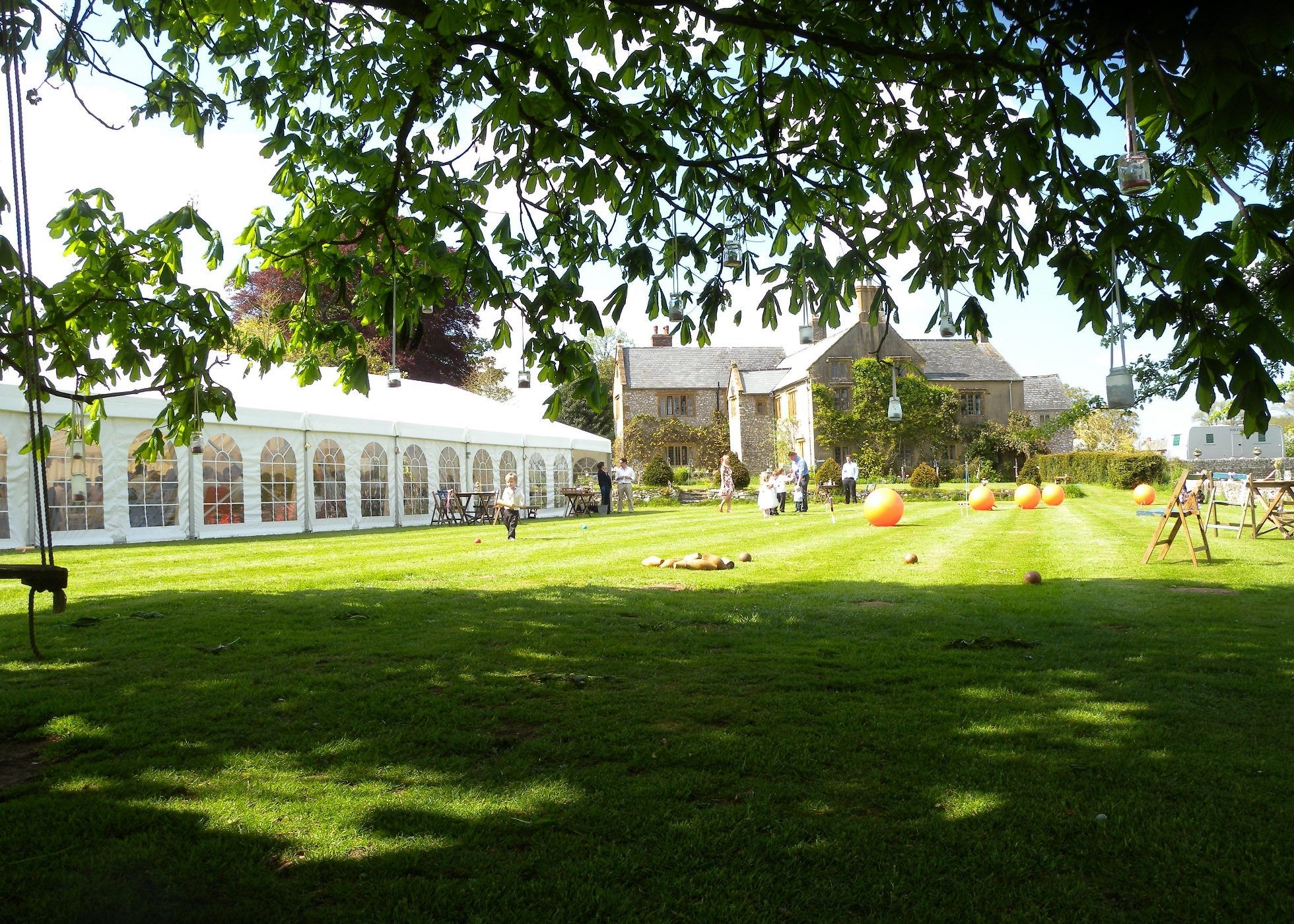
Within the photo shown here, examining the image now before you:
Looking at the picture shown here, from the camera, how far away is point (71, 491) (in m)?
15.8

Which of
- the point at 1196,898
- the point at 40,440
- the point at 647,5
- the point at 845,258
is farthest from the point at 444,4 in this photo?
the point at 1196,898

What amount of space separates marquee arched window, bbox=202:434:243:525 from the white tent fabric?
21mm

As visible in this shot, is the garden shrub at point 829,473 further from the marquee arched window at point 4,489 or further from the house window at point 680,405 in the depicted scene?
the marquee arched window at point 4,489

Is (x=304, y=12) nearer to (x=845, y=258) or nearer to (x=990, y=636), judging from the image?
(x=845, y=258)

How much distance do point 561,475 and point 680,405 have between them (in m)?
29.4

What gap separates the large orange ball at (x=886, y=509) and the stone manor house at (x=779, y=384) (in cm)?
3142

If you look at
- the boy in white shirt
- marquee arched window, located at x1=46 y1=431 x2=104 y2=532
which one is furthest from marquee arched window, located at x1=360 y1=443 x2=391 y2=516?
the boy in white shirt

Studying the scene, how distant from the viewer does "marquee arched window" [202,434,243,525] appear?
58.1ft

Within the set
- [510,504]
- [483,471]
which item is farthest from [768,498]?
[510,504]

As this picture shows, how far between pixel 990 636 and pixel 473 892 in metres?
4.90

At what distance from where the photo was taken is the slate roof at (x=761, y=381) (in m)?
55.2

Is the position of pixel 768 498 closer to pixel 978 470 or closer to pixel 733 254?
pixel 733 254

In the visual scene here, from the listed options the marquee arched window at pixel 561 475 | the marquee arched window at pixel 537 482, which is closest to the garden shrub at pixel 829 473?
the marquee arched window at pixel 561 475

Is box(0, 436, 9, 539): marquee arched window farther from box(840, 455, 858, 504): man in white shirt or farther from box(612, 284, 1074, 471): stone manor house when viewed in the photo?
box(612, 284, 1074, 471): stone manor house
